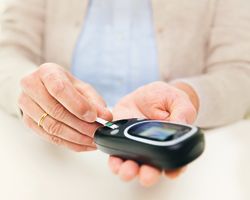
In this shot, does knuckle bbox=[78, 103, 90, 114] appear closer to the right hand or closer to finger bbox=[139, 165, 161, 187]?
the right hand

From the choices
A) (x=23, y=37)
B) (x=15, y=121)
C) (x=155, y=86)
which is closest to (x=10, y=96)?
(x=15, y=121)

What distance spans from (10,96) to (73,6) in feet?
0.68

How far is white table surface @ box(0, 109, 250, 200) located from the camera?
0.46 metres

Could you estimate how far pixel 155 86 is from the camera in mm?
510

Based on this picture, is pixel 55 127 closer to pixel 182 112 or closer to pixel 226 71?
pixel 182 112

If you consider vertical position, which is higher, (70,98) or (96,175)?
(70,98)

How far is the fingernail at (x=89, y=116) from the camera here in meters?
0.44

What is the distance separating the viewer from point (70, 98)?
0.44 m

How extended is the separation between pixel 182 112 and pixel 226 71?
265 millimetres

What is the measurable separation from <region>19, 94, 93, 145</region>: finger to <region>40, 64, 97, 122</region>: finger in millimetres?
39

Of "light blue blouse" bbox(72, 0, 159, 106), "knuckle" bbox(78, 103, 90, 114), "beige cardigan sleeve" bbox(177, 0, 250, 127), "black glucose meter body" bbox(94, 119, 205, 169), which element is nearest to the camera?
"black glucose meter body" bbox(94, 119, 205, 169)

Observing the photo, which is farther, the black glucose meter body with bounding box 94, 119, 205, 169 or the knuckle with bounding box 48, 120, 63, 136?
the knuckle with bounding box 48, 120, 63, 136

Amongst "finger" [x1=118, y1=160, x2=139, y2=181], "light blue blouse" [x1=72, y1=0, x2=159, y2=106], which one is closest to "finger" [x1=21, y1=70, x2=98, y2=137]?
"finger" [x1=118, y1=160, x2=139, y2=181]

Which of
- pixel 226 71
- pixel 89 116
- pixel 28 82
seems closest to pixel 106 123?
pixel 89 116
